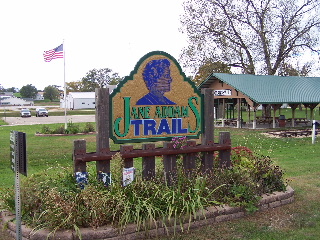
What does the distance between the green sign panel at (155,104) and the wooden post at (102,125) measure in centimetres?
12

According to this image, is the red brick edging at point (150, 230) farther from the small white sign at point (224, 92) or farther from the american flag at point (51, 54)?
the small white sign at point (224, 92)

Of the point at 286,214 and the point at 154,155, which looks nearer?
the point at 286,214

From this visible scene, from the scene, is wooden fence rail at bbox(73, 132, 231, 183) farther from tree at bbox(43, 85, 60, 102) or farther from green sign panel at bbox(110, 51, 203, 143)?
tree at bbox(43, 85, 60, 102)

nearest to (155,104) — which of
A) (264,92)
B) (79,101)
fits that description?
(264,92)

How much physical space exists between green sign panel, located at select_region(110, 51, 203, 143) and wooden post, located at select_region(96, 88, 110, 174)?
0.12 meters

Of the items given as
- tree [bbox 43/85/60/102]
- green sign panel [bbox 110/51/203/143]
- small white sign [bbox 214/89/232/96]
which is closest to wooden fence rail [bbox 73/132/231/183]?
green sign panel [bbox 110/51/203/143]

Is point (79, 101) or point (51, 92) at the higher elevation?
point (51, 92)

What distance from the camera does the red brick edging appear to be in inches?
191

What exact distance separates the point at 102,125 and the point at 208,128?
2.11 metres

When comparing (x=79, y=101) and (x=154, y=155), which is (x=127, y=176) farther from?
(x=79, y=101)

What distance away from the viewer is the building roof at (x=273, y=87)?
2711 cm

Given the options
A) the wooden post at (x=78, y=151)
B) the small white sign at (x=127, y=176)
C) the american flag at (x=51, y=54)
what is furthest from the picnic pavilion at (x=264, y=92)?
the wooden post at (x=78, y=151)

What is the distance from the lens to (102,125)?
6.05m

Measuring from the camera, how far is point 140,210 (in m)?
5.29
